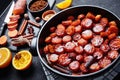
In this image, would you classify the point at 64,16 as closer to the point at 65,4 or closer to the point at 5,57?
the point at 65,4

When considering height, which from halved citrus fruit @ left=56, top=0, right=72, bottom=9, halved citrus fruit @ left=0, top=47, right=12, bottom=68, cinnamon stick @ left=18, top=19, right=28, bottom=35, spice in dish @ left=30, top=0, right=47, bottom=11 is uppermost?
halved citrus fruit @ left=56, top=0, right=72, bottom=9

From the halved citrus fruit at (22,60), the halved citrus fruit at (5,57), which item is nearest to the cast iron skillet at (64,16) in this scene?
the halved citrus fruit at (22,60)

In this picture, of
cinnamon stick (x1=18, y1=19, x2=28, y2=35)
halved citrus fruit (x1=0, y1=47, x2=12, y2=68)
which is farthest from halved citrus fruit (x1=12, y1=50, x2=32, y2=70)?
cinnamon stick (x1=18, y1=19, x2=28, y2=35)

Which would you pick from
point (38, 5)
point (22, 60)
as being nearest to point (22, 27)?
point (38, 5)

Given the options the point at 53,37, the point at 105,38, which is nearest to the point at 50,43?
the point at 53,37

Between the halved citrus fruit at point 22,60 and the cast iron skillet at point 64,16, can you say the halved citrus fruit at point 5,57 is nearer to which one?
the halved citrus fruit at point 22,60

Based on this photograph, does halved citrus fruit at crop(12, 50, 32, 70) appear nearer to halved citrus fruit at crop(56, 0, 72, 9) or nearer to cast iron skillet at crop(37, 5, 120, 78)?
cast iron skillet at crop(37, 5, 120, 78)
